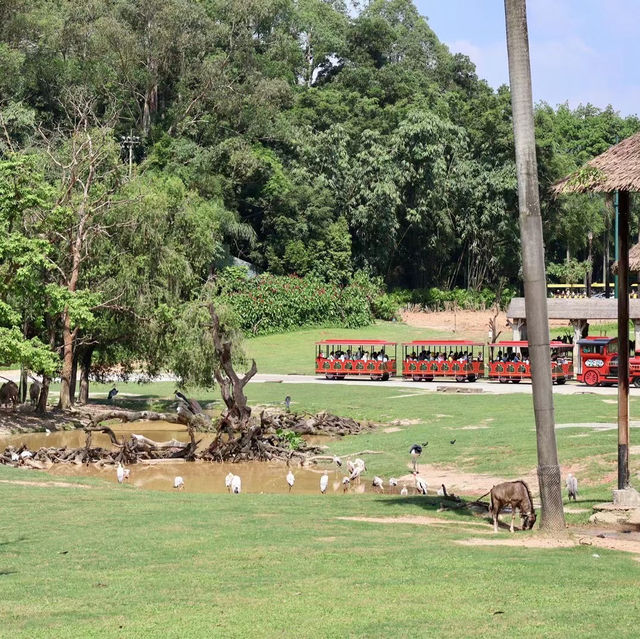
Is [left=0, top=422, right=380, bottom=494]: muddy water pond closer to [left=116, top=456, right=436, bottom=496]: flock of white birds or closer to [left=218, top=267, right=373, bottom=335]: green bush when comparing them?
[left=116, top=456, right=436, bottom=496]: flock of white birds

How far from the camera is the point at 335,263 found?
87062 millimetres

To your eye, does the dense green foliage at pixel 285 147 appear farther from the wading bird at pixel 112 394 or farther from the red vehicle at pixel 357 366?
the wading bird at pixel 112 394

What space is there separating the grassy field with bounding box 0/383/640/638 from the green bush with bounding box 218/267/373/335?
5299 cm

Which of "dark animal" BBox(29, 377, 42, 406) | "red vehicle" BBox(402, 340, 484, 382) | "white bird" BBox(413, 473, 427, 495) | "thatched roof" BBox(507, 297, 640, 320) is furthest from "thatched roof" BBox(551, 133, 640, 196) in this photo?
"red vehicle" BBox(402, 340, 484, 382)

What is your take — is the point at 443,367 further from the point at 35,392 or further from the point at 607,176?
the point at 607,176

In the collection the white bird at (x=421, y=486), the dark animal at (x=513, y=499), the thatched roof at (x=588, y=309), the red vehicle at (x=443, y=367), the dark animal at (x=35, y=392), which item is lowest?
the white bird at (x=421, y=486)

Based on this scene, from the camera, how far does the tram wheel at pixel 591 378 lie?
4891cm

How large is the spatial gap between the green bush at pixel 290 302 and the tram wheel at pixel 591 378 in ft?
101

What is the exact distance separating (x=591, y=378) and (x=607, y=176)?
30520mm

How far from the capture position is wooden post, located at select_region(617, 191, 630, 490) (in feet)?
65.5

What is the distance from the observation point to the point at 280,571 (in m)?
14.1

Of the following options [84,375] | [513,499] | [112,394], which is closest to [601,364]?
[112,394]

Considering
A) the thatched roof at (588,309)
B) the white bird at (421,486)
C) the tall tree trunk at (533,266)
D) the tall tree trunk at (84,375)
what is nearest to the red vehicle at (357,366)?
the thatched roof at (588,309)

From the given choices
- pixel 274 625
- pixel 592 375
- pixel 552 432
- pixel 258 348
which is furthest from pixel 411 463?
pixel 258 348
